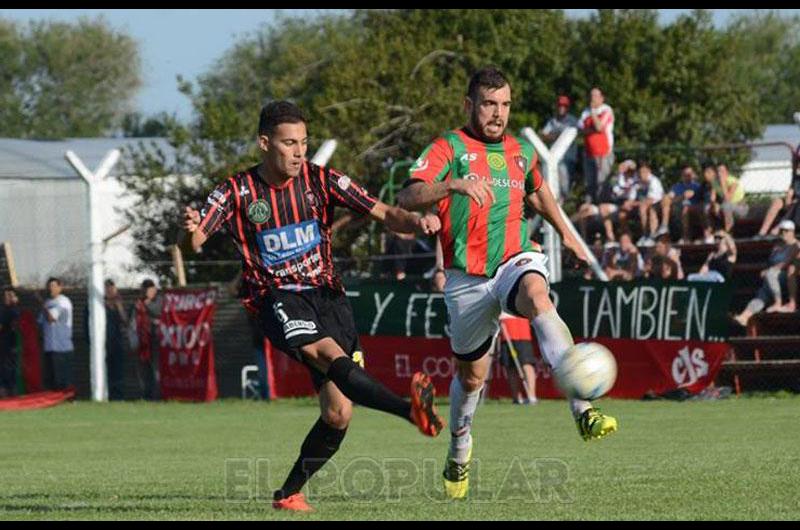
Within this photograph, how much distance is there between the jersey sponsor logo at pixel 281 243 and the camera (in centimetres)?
909

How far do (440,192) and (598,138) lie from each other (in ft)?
46.7

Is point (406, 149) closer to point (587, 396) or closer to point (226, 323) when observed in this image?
point (226, 323)

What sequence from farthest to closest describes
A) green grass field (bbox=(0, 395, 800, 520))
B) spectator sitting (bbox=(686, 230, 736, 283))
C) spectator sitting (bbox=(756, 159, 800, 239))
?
1. spectator sitting (bbox=(686, 230, 736, 283))
2. spectator sitting (bbox=(756, 159, 800, 239))
3. green grass field (bbox=(0, 395, 800, 520))

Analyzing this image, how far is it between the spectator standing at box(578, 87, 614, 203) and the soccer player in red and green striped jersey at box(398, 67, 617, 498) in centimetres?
1303

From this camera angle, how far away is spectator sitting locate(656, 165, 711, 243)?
2202 centimetres

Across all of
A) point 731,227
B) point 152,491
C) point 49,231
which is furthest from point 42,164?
point 152,491

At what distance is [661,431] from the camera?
49.9 ft

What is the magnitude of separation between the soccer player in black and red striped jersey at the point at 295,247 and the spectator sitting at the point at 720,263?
12.6 meters

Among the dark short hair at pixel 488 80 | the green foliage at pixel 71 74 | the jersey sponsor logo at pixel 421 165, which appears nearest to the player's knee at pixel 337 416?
the jersey sponsor logo at pixel 421 165

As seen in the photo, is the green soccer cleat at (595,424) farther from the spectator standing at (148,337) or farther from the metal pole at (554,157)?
the spectator standing at (148,337)

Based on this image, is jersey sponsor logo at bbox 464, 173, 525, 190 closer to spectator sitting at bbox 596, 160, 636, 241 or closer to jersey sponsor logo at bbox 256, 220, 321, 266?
jersey sponsor logo at bbox 256, 220, 321, 266

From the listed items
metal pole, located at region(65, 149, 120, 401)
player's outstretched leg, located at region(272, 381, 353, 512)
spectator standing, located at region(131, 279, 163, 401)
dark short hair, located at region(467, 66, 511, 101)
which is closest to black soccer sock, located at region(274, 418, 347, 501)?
player's outstretched leg, located at region(272, 381, 353, 512)

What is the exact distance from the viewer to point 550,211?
1011 cm

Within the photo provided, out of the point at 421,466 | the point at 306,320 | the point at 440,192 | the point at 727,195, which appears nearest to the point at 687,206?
the point at 727,195
